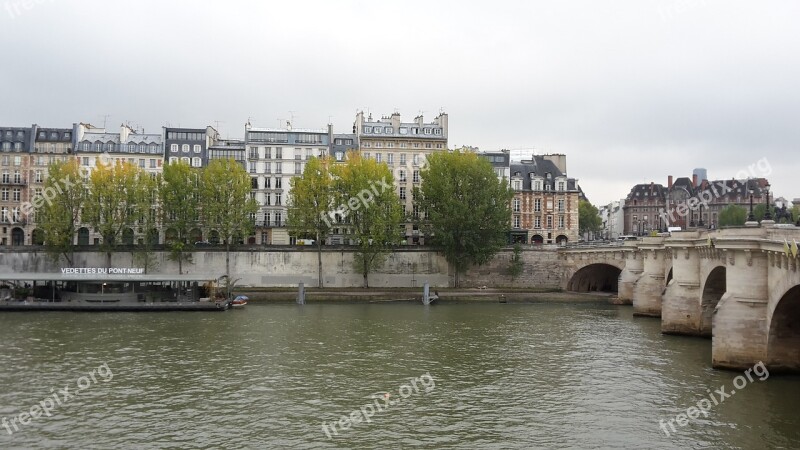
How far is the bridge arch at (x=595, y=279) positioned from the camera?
256ft

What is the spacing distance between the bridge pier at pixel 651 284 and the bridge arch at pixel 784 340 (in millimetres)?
25329

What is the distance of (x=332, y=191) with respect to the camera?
3044 inches

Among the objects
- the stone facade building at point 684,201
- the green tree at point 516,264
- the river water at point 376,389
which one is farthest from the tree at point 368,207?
the stone facade building at point 684,201

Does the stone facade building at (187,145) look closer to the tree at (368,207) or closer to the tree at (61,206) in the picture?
the tree at (61,206)

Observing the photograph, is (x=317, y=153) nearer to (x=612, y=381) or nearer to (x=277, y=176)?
(x=277, y=176)

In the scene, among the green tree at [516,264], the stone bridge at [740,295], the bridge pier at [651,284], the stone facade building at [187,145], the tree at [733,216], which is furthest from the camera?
the tree at [733,216]

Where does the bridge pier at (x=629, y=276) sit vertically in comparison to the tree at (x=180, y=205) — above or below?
below

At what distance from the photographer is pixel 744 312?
101 feet

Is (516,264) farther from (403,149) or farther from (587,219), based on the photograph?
(587,219)

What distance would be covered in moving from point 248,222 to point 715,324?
57.2 metres

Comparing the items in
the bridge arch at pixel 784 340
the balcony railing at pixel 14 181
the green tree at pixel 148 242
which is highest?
the balcony railing at pixel 14 181

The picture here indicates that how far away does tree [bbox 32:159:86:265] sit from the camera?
74125 mm

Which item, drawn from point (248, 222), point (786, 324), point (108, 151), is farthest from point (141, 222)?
point (786, 324)

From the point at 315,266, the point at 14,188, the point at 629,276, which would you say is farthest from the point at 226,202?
the point at 629,276
